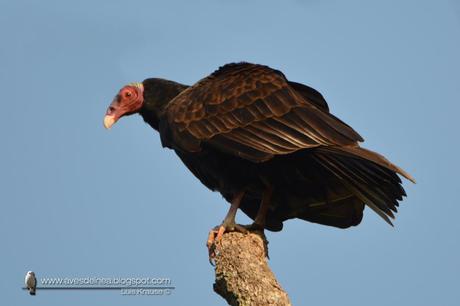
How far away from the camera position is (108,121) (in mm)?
6699

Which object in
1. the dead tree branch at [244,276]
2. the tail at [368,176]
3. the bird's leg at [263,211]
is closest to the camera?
the dead tree branch at [244,276]

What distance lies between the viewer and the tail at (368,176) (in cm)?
504

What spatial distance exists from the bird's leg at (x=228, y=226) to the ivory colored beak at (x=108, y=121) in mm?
1424

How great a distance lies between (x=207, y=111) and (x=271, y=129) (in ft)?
1.79

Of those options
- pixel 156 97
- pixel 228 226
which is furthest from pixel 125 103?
pixel 228 226

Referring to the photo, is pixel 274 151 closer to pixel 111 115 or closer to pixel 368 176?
pixel 368 176

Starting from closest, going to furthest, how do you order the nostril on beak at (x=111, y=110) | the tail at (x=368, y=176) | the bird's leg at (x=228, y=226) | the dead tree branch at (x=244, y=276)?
1. the dead tree branch at (x=244, y=276)
2. the tail at (x=368, y=176)
3. the bird's leg at (x=228, y=226)
4. the nostril on beak at (x=111, y=110)

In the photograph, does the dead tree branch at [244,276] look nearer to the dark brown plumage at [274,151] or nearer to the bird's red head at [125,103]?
the dark brown plumage at [274,151]

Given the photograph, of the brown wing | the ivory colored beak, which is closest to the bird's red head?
the ivory colored beak

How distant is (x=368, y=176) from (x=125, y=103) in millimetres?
2419

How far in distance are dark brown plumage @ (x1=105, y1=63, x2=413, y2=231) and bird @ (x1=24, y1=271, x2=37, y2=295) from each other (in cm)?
161

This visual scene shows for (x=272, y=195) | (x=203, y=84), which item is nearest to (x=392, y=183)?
(x=272, y=195)

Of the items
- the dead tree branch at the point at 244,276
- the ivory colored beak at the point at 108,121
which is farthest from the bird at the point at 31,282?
the dead tree branch at the point at 244,276

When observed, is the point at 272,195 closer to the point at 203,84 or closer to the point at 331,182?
the point at 331,182
